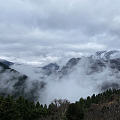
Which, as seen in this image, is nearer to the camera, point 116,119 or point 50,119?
point 50,119

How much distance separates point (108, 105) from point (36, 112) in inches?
3949

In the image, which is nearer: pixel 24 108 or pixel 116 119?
pixel 24 108

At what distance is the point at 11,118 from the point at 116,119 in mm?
90910

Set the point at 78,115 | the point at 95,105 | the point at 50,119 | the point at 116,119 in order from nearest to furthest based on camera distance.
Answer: the point at 78,115, the point at 50,119, the point at 116,119, the point at 95,105

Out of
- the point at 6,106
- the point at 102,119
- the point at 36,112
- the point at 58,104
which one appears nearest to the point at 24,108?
the point at 36,112

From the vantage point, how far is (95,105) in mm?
178125

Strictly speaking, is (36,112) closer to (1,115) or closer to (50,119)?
(50,119)

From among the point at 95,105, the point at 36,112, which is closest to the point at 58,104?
the point at 95,105

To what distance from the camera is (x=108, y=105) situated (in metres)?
187

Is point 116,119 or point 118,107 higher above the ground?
point 118,107

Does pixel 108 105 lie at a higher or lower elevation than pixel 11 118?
higher

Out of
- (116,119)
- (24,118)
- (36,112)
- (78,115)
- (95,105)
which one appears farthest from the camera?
(95,105)

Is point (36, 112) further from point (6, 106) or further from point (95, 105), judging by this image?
point (95, 105)

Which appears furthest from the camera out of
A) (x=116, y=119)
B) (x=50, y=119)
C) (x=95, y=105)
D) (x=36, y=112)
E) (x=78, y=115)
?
(x=95, y=105)
